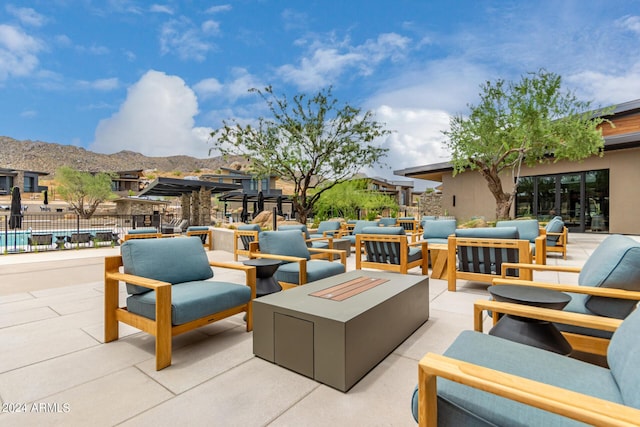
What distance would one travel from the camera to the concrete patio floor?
160 centimetres

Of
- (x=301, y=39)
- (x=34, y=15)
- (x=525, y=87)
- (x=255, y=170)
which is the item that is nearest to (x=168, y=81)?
(x=34, y=15)

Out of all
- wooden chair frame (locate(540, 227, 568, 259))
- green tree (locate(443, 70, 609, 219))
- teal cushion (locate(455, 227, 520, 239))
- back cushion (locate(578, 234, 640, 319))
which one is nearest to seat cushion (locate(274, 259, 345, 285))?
teal cushion (locate(455, 227, 520, 239))

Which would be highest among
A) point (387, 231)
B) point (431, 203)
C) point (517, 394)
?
point (431, 203)

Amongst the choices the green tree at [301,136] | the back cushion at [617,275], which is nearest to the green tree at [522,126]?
the green tree at [301,136]

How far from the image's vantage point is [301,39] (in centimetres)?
1689

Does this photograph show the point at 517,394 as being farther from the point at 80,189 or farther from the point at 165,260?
the point at 80,189

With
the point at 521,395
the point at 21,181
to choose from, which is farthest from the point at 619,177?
the point at 21,181

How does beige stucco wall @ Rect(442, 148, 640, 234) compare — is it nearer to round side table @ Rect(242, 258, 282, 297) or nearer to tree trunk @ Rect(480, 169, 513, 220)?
tree trunk @ Rect(480, 169, 513, 220)

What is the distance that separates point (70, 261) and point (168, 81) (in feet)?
165

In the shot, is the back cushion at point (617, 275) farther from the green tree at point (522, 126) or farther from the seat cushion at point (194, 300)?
the green tree at point (522, 126)

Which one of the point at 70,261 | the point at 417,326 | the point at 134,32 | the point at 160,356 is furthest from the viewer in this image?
the point at 134,32

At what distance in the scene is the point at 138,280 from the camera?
2242 millimetres

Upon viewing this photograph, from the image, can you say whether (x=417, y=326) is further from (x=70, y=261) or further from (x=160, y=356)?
(x=70, y=261)

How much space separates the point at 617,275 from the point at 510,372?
1.17m
